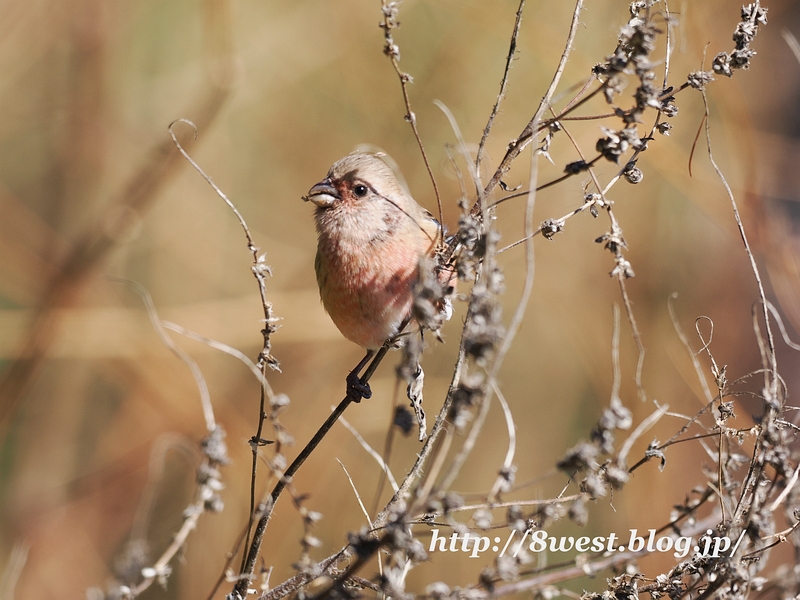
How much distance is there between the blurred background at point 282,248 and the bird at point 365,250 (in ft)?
4.05

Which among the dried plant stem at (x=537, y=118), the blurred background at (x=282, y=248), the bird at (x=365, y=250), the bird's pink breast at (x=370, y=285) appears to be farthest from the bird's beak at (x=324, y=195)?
the dried plant stem at (x=537, y=118)

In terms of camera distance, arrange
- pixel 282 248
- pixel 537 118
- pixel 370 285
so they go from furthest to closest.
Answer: pixel 282 248 < pixel 370 285 < pixel 537 118

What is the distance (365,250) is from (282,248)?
8.83 ft

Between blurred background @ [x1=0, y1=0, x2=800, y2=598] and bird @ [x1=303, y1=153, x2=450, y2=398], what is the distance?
1.23m

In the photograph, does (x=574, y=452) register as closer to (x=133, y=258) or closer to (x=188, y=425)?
(x=188, y=425)

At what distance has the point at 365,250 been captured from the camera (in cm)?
307

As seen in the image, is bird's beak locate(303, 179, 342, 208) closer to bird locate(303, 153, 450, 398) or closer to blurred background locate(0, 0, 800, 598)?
bird locate(303, 153, 450, 398)

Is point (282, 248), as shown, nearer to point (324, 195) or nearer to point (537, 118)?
point (324, 195)

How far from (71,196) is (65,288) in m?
1.12

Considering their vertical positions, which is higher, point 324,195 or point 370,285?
point 324,195

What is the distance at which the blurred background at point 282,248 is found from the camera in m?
4.63

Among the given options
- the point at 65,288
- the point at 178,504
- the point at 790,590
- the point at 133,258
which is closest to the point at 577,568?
the point at 790,590

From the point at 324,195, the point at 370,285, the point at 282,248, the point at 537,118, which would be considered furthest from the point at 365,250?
the point at 282,248

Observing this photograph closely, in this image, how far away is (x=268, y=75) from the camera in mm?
6004
